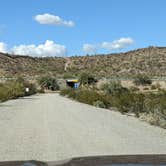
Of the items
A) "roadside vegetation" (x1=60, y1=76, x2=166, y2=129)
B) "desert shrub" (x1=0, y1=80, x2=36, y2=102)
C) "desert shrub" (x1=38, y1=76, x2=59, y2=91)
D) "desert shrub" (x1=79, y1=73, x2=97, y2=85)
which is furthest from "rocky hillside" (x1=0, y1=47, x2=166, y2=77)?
"roadside vegetation" (x1=60, y1=76, x2=166, y2=129)

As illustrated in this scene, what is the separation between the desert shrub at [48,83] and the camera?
12750 centimetres

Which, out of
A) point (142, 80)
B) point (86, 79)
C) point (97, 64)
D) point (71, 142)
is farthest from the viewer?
point (97, 64)

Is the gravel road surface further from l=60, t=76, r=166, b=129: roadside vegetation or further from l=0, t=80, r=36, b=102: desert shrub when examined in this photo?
l=0, t=80, r=36, b=102: desert shrub

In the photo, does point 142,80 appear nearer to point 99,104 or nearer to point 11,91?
point 11,91

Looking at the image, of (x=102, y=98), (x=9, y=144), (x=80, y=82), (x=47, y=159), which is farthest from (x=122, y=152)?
(x=80, y=82)

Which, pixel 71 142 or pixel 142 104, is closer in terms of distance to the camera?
pixel 71 142

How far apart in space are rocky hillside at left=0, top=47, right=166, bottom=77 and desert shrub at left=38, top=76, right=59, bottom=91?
14320 mm

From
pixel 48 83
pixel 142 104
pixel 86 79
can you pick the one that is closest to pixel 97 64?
pixel 48 83

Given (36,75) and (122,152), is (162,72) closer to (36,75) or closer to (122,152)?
(36,75)

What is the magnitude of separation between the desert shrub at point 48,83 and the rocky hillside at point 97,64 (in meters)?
14.3

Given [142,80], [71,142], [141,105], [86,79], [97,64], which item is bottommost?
[71,142]

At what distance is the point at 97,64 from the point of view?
15475 cm

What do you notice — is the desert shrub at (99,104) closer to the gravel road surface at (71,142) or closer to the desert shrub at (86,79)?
the gravel road surface at (71,142)

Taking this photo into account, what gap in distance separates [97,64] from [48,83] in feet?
102
